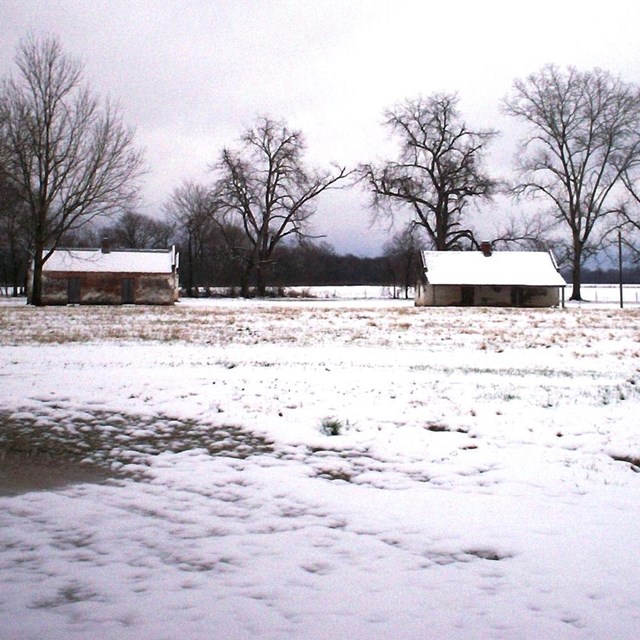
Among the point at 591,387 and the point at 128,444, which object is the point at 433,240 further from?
the point at 128,444

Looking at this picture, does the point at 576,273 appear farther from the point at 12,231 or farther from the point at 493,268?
the point at 12,231

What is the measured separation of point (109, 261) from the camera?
51875 mm

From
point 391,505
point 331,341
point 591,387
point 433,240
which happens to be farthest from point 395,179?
point 391,505

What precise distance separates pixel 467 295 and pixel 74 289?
3197cm

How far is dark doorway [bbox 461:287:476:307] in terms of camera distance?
50188 millimetres

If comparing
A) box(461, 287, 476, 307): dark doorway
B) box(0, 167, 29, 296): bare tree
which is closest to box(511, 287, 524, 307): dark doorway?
box(461, 287, 476, 307): dark doorway

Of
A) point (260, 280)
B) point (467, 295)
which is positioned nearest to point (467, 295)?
point (467, 295)

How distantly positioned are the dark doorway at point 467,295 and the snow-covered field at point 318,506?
41.5 m

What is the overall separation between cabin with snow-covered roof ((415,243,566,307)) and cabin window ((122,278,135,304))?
24.2 m

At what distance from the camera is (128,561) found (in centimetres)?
345

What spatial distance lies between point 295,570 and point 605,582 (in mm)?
1647

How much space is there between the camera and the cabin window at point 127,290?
50438mm

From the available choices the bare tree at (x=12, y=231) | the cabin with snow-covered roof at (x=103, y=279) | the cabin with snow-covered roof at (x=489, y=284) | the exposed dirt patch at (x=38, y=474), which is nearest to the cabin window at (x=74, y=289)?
the cabin with snow-covered roof at (x=103, y=279)

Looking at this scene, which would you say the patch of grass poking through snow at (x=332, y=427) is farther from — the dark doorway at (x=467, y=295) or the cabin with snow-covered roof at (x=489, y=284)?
the dark doorway at (x=467, y=295)
